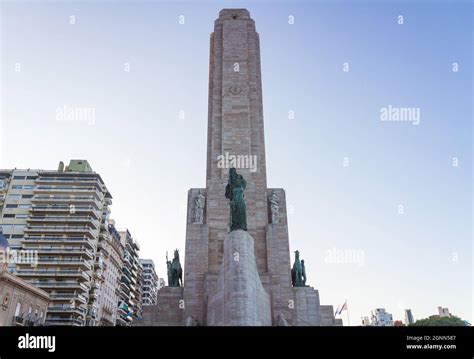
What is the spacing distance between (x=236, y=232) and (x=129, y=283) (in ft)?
212

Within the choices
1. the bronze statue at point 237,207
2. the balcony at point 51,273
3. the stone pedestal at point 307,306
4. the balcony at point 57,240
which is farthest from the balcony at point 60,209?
the bronze statue at point 237,207

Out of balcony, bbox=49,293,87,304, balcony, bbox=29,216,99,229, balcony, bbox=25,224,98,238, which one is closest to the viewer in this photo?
balcony, bbox=49,293,87,304

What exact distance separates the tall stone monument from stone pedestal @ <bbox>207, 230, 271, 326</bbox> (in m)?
0.04

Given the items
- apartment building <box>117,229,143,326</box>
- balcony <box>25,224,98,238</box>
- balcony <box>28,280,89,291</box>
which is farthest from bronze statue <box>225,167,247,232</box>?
apartment building <box>117,229,143,326</box>

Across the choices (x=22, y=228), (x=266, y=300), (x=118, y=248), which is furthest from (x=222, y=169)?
(x=118, y=248)

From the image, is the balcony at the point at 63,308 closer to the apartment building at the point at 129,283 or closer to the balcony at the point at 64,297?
the balcony at the point at 64,297

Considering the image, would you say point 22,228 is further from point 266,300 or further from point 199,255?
point 266,300

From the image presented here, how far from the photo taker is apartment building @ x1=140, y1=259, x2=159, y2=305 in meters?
98.3

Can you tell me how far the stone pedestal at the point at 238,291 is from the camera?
1594 cm

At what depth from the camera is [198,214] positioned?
81.6 ft

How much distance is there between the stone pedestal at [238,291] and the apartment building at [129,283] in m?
52.3

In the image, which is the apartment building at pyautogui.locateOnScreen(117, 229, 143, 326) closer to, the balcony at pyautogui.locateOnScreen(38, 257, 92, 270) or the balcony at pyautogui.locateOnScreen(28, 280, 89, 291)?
the balcony at pyautogui.locateOnScreen(38, 257, 92, 270)
